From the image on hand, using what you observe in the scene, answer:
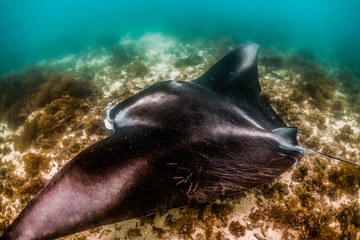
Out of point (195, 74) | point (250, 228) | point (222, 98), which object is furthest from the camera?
point (195, 74)

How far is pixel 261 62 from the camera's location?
11.1 metres

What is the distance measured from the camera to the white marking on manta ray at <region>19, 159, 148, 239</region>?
1.45 m

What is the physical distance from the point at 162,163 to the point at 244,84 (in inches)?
96.3

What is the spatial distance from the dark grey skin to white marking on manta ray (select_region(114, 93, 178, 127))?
2 centimetres

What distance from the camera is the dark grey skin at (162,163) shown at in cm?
154

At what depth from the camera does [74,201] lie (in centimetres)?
155

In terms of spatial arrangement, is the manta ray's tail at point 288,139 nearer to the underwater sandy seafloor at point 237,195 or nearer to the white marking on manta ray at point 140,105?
the underwater sandy seafloor at point 237,195

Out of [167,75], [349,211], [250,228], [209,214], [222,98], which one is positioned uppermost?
[222,98]

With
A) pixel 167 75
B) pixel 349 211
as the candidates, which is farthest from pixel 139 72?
pixel 349 211

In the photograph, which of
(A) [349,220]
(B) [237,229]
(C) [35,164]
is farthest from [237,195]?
(C) [35,164]

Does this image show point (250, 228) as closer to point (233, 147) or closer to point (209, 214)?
point (209, 214)

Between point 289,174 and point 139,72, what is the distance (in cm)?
813

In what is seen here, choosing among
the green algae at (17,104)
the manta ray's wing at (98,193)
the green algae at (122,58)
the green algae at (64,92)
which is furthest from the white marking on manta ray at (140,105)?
the green algae at (122,58)

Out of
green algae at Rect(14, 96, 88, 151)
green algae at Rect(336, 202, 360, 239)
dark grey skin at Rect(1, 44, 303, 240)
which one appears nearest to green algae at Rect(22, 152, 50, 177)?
green algae at Rect(14, 96, 88, 151)
